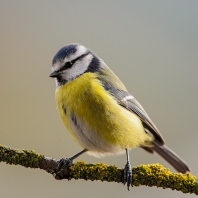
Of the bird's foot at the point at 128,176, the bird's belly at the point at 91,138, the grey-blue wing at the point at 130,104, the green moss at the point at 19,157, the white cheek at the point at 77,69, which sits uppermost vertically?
the white cheek at the point at 77,69

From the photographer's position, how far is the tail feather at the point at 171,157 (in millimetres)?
1682

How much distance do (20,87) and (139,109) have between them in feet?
3.04

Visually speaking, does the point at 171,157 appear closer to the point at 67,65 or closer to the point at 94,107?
the point at 94,107

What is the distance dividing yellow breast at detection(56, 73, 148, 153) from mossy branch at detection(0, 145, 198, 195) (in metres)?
0.24

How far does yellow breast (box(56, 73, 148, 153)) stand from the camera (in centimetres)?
137

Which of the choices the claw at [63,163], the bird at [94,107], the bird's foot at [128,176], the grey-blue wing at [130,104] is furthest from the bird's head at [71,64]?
the bird's foot at [128,176]

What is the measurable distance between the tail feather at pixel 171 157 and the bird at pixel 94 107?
7.2 inches

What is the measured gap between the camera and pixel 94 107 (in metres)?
1.38

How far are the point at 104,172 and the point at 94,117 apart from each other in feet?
0.94

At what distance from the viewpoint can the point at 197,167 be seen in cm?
199

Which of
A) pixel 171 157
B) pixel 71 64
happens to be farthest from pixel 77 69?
pixel 171 157

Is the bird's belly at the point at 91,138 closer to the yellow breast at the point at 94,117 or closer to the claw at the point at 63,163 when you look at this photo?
the yellow breast at the point at 94,117

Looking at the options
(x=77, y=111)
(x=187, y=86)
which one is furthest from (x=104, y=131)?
(x=187, y=86)

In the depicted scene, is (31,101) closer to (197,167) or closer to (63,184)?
(63,184)
